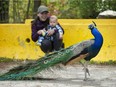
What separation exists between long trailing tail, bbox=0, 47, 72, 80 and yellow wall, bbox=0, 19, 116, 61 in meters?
3.10

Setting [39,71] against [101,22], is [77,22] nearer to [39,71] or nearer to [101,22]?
[101,22]

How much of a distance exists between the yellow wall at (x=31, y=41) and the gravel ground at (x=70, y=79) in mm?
1354

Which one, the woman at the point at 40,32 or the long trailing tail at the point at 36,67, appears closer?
the long trailing tail at the point at 36,67

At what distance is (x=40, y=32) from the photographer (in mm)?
10109

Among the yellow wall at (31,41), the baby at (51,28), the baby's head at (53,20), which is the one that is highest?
the baby's head at (53,20)

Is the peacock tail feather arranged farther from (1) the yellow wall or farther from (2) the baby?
(1) the yellow wall

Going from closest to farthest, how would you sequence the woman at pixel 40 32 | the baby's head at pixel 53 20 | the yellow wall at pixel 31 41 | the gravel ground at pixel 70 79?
the gravel ground at pixel 70 79, the baby's head at pixel 53 20, the woman at pixel 40 32, the yellow wall at pixel 31 41

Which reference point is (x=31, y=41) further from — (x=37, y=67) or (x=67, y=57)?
(x=67, y=57)

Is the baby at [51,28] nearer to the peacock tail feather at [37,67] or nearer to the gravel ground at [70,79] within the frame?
the gravel ground at [70,79]

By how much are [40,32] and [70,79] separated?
1.58 meters

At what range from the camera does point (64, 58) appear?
28.6 feet

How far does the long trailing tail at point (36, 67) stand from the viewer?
866cm

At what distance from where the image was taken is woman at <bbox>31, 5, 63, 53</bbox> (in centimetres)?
1005

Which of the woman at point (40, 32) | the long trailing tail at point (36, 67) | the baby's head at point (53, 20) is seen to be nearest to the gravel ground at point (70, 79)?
the long trailing tail at point (36, 67)
